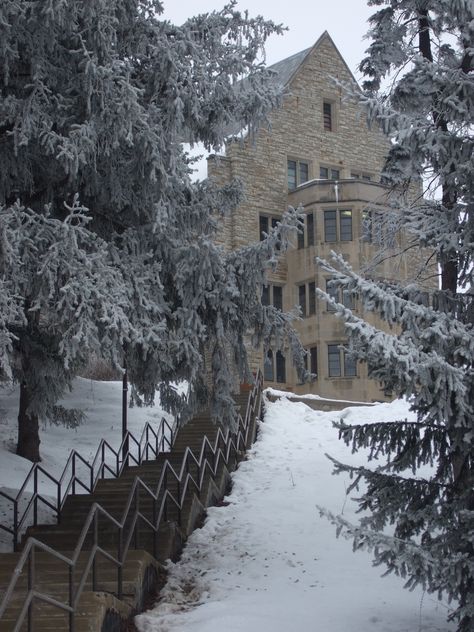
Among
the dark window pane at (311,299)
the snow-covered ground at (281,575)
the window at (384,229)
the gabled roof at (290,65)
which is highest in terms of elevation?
the gabled roof at (290,65)

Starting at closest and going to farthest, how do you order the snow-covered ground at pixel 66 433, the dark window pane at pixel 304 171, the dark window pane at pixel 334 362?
the snow-covered ground at pixel 66 433, the dark window pane at pixel 334 362, the dark window pane at pixel 304 171

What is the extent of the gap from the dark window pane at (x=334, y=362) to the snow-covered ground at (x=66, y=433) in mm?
7272

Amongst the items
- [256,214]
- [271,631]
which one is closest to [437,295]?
[271,631]

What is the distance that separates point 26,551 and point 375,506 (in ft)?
9.89

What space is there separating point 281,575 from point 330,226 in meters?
21.2

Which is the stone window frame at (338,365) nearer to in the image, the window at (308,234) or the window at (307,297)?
the window at (307,297)

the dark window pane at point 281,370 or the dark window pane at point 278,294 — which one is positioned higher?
the dark window pane at point 278,294

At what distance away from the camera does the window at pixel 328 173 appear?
34.2 meters

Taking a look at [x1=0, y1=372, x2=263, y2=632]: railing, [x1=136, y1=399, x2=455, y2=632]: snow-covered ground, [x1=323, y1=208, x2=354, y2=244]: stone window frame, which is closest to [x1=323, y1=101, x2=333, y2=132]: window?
[x1=323, y1=208, x2=354, y2=244]: stone window frame

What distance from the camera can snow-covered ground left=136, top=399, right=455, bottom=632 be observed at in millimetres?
9031

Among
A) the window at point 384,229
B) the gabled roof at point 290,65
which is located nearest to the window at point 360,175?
the gabled roof at point 290,65

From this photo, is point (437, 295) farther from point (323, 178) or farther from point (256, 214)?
point (323, 178)

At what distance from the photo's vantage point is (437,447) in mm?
8461

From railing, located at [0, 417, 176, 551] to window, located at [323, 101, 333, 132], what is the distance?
17.1 m
